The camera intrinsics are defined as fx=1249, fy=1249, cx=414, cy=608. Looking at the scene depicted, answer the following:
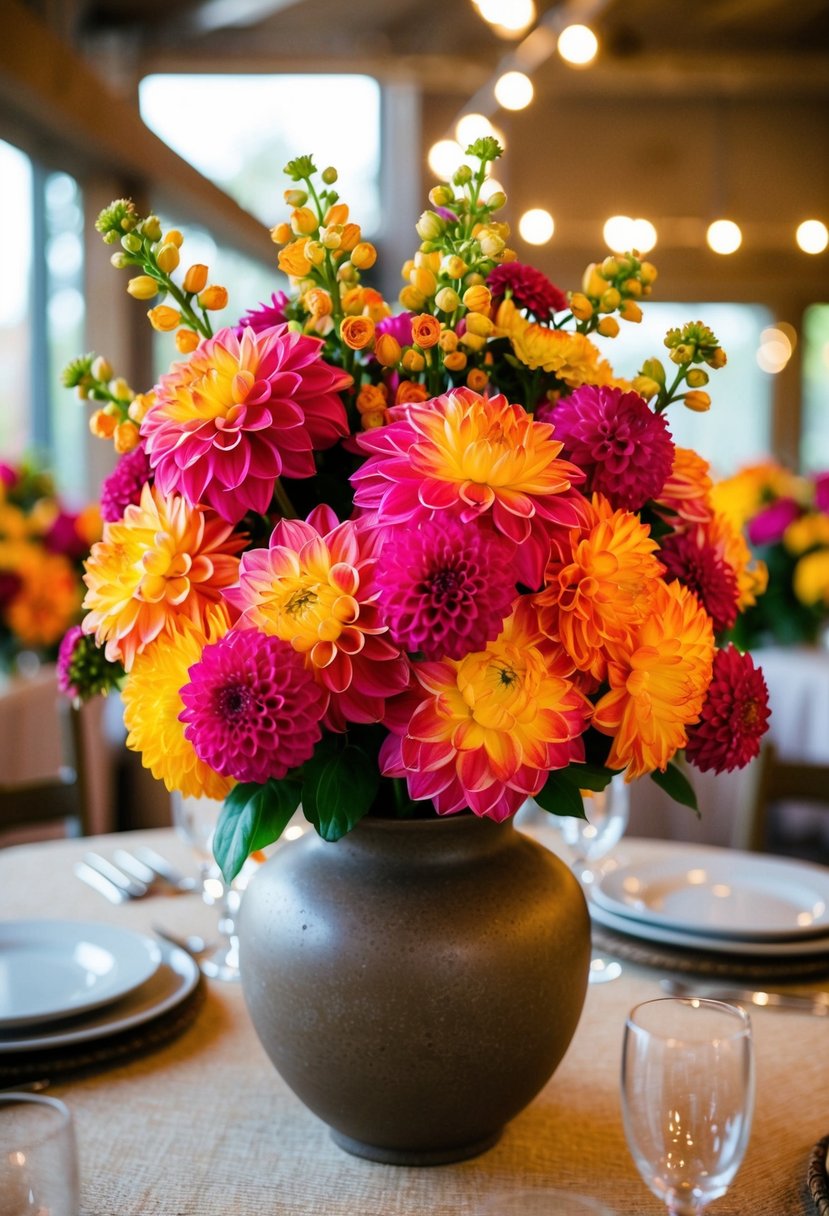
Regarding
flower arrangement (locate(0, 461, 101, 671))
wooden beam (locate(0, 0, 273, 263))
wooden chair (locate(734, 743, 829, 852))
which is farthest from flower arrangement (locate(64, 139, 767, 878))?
wooden beam (locate(0, 0, 273, 263))

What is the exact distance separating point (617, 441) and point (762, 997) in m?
0.60

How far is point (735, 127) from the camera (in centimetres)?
693

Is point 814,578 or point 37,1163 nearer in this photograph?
point 37,1163

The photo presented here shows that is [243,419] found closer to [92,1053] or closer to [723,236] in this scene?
[92,1053]

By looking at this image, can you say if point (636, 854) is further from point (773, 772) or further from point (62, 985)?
point (62, 985)

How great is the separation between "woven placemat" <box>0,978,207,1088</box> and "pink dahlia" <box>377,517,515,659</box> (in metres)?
0.51

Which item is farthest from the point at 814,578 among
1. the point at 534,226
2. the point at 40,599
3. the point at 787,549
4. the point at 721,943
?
the point at 721,943

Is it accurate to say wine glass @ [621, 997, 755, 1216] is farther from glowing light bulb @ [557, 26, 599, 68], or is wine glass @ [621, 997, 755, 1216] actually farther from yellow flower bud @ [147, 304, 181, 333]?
glowing light bulb @ [557, 26, 599, 68]

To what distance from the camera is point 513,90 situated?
125 inches

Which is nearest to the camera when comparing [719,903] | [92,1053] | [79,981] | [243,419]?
[243,419]

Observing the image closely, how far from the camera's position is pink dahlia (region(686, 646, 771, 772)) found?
0.79 m

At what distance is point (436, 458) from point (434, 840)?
0.83ft

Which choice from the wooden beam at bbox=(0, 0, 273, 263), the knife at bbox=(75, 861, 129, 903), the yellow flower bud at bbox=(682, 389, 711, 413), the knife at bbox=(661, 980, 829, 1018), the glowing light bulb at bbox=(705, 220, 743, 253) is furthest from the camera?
the glowing light bulb at bbox=(705, 220, 743, 253)

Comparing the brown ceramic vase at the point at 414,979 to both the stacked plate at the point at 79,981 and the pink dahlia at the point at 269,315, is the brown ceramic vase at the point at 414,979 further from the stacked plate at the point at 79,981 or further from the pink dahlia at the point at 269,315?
the pink dahlia at the point at 269,315
